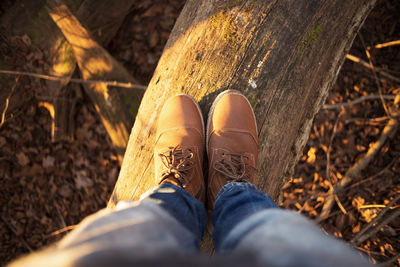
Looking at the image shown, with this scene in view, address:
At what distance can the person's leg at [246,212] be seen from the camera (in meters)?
0.59

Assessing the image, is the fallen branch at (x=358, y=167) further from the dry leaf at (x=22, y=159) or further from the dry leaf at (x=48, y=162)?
the dry leaf at (x=22, y=159)

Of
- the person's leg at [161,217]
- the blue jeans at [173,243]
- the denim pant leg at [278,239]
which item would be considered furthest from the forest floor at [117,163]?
the blue jeans at [173,243]

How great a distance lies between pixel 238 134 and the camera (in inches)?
58.9

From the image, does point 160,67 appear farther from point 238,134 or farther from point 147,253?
point 147,253

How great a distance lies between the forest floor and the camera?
2354 mm

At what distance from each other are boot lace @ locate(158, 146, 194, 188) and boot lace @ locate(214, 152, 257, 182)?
6.6 inches

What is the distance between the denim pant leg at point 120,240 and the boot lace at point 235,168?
0.50 metres

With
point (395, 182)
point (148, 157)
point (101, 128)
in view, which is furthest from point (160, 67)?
point (395, 182)

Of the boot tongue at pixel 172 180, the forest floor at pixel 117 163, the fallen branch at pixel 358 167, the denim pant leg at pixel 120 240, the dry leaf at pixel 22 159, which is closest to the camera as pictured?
the denim pant leg at pixel 120 240

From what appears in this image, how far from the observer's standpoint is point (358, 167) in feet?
7.22

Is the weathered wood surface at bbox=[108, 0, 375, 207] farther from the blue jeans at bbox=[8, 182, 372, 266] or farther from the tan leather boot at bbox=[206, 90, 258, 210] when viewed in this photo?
the blue jeans at bbox=[8, 182, 372, 266]

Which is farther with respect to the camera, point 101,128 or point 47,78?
point 101,128

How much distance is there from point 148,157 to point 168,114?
0.96 ft

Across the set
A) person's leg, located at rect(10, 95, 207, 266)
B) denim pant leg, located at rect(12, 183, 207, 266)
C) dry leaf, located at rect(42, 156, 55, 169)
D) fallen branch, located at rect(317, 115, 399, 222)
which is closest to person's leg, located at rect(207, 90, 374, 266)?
person's leg, located at rect(10, 95, 207, 266)
